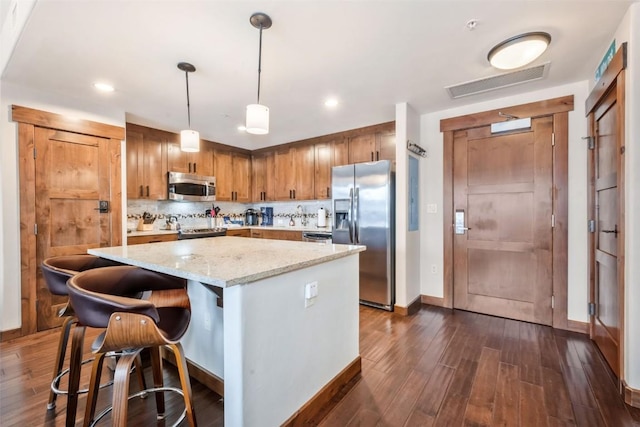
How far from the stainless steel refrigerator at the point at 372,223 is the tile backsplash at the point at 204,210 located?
3.66 feet

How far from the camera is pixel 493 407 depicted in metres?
1.71

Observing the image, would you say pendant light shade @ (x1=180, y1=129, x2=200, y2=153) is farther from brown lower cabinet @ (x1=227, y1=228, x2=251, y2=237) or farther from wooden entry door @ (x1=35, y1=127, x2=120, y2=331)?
brown lower cabinet @ (x1=227, y1=228, x2=251, y2=237)

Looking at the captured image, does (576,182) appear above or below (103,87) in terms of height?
below

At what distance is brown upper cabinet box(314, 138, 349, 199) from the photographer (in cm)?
425

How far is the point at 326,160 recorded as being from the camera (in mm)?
4410

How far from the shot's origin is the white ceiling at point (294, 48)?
1.71m

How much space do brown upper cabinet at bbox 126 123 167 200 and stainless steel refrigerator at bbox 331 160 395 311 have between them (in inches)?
99.7

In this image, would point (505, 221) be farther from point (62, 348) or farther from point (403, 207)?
point (62, 348)

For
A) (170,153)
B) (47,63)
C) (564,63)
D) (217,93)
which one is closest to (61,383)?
(47,63)

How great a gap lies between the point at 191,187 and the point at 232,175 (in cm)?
88

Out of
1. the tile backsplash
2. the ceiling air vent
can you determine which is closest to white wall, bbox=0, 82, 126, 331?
the tile backsplash

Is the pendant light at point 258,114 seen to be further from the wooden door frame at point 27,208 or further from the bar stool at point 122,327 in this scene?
the wooden door frame at point 27,208

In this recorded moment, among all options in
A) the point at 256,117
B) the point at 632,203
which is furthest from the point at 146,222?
the point at 632,203

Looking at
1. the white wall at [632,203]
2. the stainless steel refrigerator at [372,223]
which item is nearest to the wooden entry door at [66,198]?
the stainless steel refrigerator at [372,223]
